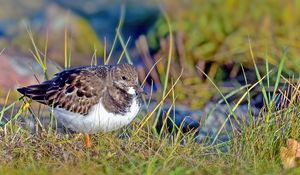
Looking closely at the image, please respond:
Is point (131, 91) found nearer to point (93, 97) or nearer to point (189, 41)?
point (93, 97)

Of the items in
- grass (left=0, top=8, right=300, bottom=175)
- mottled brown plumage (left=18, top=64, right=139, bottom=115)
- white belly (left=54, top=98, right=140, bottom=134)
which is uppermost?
mottled brown plumage (left=18, top=64, right=139, bottom=115)

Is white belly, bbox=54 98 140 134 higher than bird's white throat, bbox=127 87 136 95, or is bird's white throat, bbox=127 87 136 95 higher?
bird's white throat, bbox=127 87 136 95

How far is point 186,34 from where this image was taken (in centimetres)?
1278

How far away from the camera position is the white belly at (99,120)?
7738mm

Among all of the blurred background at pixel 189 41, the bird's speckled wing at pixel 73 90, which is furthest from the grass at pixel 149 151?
the blurred background at pixel 189 41

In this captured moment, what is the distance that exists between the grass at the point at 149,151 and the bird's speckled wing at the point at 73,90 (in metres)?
0.24

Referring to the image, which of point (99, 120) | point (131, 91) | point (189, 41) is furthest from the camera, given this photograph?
point (189, 41)

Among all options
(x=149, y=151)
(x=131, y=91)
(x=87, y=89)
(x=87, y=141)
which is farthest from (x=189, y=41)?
(x=149, y=151)

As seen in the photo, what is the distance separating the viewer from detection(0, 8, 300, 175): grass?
707cm

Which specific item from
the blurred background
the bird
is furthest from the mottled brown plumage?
the blurred background

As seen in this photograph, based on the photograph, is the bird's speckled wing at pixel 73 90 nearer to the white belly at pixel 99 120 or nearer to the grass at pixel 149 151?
the white belly at pixel 99 120

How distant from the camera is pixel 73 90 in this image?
818cm

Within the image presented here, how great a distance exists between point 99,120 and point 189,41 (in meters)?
5.07

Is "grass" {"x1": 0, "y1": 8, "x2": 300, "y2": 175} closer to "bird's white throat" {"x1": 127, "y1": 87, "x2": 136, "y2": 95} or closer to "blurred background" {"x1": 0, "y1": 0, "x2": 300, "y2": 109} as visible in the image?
"bird's white throat" {"x1": 127, "y1": 87, "x2": 136, "y2": 95}
